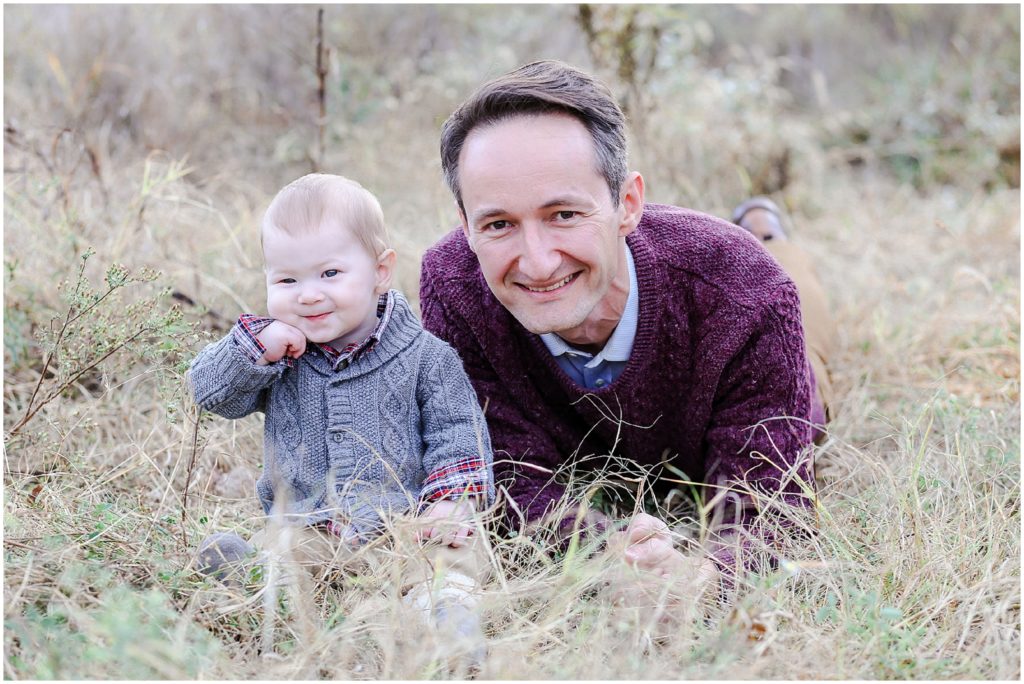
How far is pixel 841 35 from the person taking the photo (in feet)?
34.1

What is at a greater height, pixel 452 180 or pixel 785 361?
pixel 452 180

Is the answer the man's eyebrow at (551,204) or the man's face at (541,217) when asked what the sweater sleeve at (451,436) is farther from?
the man's eyebrow at (551,204)

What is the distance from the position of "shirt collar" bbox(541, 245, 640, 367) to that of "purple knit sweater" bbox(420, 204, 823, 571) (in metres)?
0.04

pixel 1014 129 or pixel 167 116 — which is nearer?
pixel 167 116

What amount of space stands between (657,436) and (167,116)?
14.5ft

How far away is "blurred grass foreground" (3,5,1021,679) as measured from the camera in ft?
6.21

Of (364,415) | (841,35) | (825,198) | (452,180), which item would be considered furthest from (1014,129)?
(364,415)

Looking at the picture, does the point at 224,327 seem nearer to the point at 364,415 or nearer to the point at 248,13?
the point at 364,415

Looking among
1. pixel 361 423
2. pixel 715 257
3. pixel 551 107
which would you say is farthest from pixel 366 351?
pixel 715 257

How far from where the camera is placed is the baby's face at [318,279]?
2.22 meters

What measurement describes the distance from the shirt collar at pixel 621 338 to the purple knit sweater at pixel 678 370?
4 centimetres

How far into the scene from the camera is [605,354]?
8.60 ft

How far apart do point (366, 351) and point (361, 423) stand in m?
0.18

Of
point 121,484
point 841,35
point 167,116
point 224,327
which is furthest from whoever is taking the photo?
point 841,35
